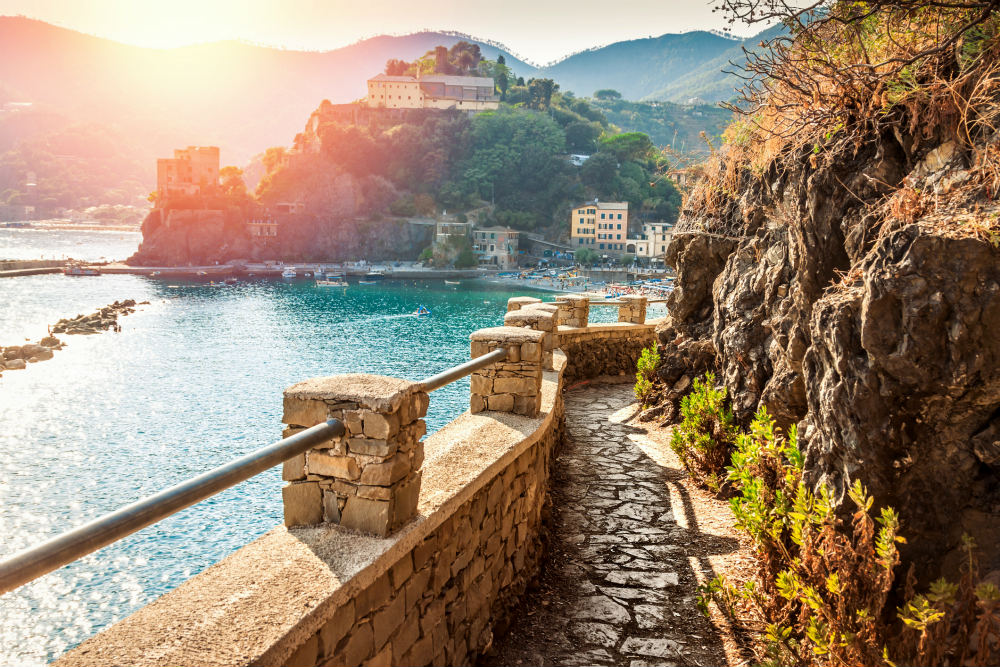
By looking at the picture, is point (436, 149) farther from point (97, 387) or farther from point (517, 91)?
point (97, 387)

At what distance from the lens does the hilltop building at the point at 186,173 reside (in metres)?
88.8

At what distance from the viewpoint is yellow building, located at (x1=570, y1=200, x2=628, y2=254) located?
278ft

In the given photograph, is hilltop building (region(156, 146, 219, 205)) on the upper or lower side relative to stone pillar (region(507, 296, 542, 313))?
upper

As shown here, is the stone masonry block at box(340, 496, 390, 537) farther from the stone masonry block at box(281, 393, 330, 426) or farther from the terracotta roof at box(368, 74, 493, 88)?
the terracotta roof at box(368, 74, 493, 88)

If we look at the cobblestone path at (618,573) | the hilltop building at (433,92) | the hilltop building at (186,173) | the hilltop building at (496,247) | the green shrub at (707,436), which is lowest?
the cobblestone path at (618,573)

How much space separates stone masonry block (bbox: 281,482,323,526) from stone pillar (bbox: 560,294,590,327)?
9029 millimetres

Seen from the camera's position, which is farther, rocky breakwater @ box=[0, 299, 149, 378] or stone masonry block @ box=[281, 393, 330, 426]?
rocky breakwater @ box=[0, 299, 149, 378]

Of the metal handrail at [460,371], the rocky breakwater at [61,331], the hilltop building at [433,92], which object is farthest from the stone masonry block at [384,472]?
the hilltop building at [433,92]

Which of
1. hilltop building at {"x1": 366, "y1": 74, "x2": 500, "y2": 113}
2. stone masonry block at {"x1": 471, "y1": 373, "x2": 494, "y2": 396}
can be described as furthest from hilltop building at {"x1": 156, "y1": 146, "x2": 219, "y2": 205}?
stone masonry block at {"x1": 471, "y1": 373, "x2": 494, "y2": 396}

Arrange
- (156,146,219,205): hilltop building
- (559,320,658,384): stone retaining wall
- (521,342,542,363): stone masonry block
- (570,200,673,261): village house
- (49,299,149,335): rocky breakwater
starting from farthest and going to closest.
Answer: (156,146,219,205): hilltop building, (570,200,673,261): village house, (49,299,149,335): rocky breakwater, (559,320,658,384): stone retaining wall, (521,342,542,363): stone masonry block

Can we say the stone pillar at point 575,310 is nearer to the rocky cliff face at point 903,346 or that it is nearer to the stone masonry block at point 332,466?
the rocky cliff face at point 903,346

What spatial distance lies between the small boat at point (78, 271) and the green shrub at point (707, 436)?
3411 inches

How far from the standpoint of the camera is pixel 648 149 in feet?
300

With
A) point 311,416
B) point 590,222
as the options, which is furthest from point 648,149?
point 311,416
